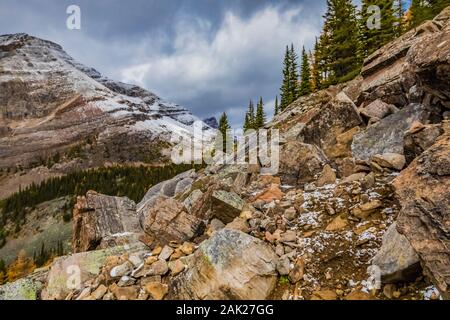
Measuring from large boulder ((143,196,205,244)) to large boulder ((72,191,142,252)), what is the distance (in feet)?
10.2

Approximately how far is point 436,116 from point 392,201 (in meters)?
6.05

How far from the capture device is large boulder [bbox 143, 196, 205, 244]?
13.0 metres

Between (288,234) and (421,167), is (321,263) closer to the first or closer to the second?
(288,234)

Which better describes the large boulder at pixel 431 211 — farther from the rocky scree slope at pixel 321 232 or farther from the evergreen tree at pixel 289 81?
the evergreen tree at pixel 289 81

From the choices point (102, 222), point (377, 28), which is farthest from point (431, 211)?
point (377, 28)

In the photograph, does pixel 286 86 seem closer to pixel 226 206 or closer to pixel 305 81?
pixel 305 81

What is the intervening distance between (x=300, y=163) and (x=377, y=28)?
43.0 meters

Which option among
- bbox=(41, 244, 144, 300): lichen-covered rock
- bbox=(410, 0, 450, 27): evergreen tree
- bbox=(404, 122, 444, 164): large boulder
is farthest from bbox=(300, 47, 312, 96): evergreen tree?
bbox=(41, 244, 144, 300): lichen-covered rock

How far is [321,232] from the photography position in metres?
10.6

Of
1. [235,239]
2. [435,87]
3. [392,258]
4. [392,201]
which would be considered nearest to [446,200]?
[392,258]

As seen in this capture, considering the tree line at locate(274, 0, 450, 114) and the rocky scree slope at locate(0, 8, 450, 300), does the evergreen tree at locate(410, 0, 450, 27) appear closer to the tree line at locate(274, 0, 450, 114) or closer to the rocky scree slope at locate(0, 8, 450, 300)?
the tree line at locate(274, 0, 450, 114)

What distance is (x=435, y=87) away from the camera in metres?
12.1
